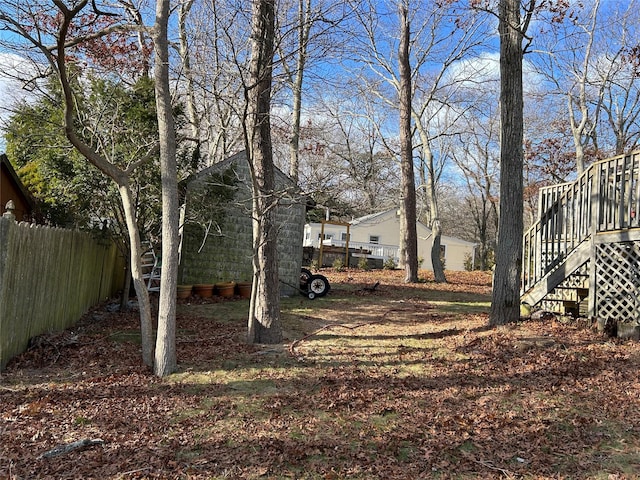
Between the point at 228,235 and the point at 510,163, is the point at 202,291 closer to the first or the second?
the point at 228,235

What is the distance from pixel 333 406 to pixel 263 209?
314 centimetres

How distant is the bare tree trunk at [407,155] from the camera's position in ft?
52.6

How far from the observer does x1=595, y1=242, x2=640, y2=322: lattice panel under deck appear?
22.7ft

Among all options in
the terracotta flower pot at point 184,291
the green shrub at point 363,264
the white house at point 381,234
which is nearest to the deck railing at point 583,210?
the terracotta flower pot at point 184,291

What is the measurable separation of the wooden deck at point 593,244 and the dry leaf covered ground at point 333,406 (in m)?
0.71

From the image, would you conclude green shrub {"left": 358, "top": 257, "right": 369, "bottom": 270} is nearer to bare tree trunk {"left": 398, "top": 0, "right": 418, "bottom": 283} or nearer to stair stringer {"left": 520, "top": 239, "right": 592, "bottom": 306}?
bare tree trunk {"left": 398, "top": 0, "right": 418, "bottom": 283}

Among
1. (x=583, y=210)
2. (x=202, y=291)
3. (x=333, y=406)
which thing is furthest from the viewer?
(x=202, y=291)

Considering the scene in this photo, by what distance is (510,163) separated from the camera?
8047 millimetres

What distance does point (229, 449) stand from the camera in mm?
3691

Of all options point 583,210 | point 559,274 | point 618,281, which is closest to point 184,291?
point 559,274

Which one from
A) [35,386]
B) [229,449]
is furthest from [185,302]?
[229,449]

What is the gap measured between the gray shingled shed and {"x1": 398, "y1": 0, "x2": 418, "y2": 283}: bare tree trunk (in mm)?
4346

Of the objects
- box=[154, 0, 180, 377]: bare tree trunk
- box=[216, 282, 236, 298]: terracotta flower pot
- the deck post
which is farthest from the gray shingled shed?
the deck post

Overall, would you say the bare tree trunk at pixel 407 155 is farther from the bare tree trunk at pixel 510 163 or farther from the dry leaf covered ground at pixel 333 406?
the dry leaf covered ground at pixel 333 406
